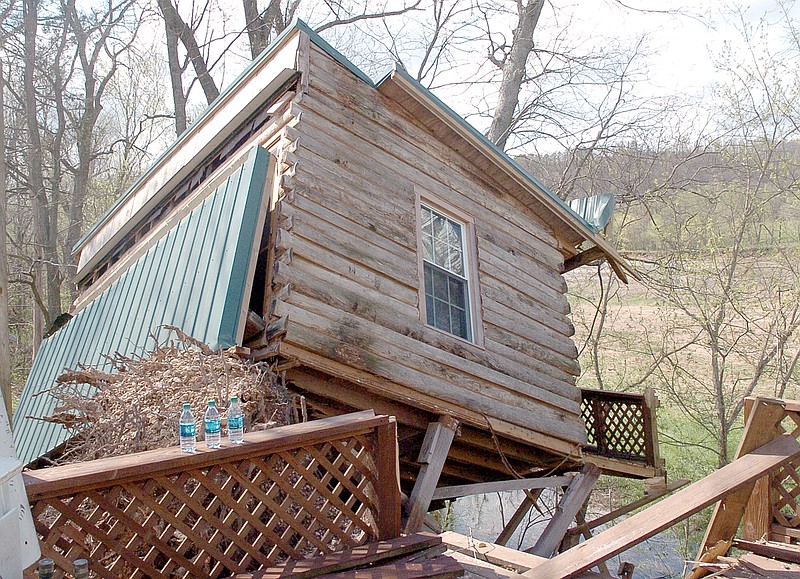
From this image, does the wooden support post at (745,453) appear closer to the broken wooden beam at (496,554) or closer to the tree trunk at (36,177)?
the broken wooden beam at (496,554)

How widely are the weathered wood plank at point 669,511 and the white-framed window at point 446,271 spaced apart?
152 inches

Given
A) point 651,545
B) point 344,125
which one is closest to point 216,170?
point 344,125

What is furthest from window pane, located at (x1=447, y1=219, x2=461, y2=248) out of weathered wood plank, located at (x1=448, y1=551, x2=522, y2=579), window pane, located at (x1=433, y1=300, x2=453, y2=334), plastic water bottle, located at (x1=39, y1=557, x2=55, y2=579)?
plastic water bottle, located at (x1=39, y1=557, x2=55, y2=579)

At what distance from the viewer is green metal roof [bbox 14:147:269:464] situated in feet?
17.5

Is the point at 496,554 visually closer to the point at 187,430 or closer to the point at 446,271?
the point at 187,430

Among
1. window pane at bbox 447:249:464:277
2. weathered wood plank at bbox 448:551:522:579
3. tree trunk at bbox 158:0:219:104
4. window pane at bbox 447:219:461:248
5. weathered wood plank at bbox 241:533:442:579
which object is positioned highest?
tree trunk at bbox 158:0:219:104

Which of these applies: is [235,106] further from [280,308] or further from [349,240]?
[280,308]

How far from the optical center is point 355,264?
637 centimetres

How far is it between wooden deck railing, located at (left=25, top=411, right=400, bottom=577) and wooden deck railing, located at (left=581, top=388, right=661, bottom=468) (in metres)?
7.83

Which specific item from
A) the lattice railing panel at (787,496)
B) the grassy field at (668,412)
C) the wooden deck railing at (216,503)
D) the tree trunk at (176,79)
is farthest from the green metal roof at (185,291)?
the tree trunk at (176,79)

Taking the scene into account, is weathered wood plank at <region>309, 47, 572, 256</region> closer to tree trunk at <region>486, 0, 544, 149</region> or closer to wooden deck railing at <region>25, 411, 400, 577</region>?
wooden deck railing at <region>25, 411, 400, 577</region>

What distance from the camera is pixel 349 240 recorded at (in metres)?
6.37

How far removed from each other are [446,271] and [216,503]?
4884 mm

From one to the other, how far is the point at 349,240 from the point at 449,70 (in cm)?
1641
